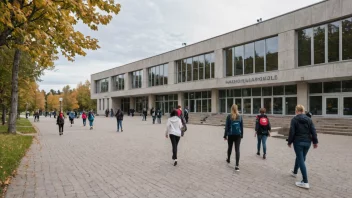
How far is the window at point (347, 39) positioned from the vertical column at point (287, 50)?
3831 millimetres

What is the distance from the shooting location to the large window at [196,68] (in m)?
32.9

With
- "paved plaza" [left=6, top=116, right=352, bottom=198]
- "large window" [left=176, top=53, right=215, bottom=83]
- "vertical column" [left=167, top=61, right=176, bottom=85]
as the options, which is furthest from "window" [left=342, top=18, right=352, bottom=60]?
"vertical column" [left=167, top=61, right=176, bottom=85]

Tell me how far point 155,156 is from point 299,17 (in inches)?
788

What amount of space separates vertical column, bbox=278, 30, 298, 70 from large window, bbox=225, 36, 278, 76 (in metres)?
0.93

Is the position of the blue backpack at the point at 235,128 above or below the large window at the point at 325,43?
below

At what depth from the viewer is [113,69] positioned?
56.8 metres

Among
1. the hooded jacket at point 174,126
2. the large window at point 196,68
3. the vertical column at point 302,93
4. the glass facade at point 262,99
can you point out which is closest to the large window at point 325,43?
the vertical column at point 302,93

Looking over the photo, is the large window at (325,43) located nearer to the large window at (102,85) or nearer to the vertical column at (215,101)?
the vertical column at (215,101)

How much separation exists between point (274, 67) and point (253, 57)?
2866 millimetres

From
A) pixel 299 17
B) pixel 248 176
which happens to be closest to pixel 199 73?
pixel 299 17

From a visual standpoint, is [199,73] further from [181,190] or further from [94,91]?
[94,91]

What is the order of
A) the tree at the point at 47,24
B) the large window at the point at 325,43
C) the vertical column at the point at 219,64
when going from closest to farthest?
1. the tree at the point at 47,24
2. the large window at the point at 325,43
3. the vertical column at the point at 219,64

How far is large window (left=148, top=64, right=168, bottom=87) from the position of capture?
41.6 metres

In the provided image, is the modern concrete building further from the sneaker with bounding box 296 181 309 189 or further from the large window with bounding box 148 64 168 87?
the sneaker with bounding box 296 181 309 189
